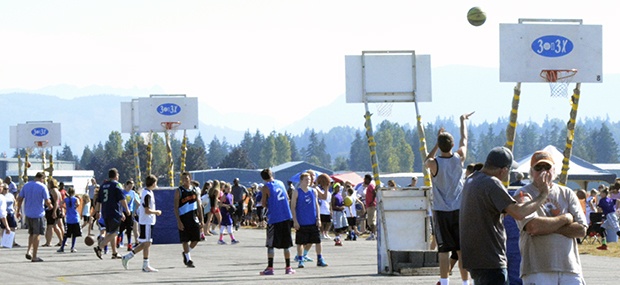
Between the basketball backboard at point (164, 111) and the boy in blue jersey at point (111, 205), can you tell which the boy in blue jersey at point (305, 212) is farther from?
the basketball backboard at point (164, 111)

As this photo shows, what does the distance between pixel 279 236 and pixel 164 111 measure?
1123 inches

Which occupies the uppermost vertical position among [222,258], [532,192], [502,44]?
[502,44]

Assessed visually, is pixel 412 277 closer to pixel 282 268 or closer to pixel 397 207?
pixel 397 207

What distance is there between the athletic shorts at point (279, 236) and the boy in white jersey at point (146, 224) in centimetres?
266

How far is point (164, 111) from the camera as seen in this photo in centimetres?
4659

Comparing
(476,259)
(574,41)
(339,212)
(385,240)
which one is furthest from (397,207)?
(339,212)

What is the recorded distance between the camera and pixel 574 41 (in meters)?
27.7

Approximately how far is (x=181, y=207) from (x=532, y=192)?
520 inches

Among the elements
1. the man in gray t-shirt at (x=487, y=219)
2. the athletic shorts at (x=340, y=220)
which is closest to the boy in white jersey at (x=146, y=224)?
the athletic shorts at (x=340, y=220)

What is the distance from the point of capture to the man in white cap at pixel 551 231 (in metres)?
8.29

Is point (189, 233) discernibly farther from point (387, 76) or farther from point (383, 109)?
point (383, 109)

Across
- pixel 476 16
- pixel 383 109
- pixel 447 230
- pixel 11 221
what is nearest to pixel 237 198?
pixel 11 221

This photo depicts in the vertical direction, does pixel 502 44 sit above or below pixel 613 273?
above

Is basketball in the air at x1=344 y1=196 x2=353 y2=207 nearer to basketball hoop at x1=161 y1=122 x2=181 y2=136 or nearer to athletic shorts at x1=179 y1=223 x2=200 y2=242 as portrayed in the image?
athletic shorts at x1=179 y1=223 x2=200 y2=242
